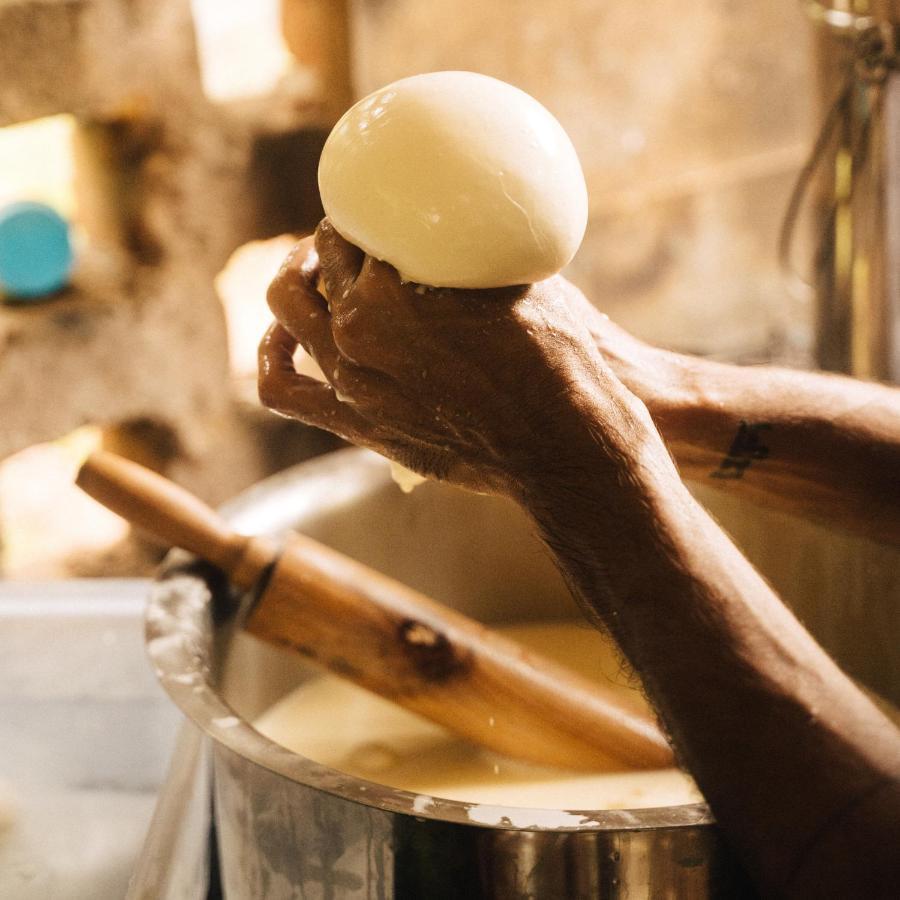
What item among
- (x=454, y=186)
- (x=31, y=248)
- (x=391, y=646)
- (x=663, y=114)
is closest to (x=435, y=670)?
(x=391, y=646)

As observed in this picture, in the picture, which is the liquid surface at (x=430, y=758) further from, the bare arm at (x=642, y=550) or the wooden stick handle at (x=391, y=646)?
the bare arm at (x=642, y=550)

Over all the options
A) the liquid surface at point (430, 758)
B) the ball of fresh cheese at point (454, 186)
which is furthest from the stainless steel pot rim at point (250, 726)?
the ball of fresh cheese at point (454, 186)

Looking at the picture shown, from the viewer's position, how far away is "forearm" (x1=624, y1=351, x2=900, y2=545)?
86cm

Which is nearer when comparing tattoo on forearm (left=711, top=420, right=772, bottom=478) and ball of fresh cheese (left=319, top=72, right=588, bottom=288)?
ball of fresh cheese (left=319, top=72, right=588, bottom=288)

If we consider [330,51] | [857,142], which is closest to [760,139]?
[857,142]

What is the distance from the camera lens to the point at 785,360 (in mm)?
1942

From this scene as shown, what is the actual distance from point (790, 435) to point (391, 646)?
45 centimetres

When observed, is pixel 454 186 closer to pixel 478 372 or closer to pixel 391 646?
pixel 478 372

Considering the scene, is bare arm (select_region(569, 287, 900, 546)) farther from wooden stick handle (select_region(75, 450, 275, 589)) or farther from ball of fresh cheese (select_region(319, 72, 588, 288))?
wooden stick handle (select_region(75, 450, 275, 589))

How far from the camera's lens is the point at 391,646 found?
99 cm

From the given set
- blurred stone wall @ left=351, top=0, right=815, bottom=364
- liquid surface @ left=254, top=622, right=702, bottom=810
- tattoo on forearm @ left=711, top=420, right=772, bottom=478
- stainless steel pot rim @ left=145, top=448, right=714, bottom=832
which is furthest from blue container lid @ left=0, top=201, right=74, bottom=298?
tattoo on forearm @ left=711, top=420, right=772, bottom=478

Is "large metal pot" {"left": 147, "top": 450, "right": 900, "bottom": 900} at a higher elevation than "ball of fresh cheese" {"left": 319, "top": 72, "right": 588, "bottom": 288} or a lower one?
lower

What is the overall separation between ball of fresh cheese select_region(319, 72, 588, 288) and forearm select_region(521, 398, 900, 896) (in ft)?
0.49

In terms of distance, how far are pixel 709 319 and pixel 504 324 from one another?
72.5 inches
